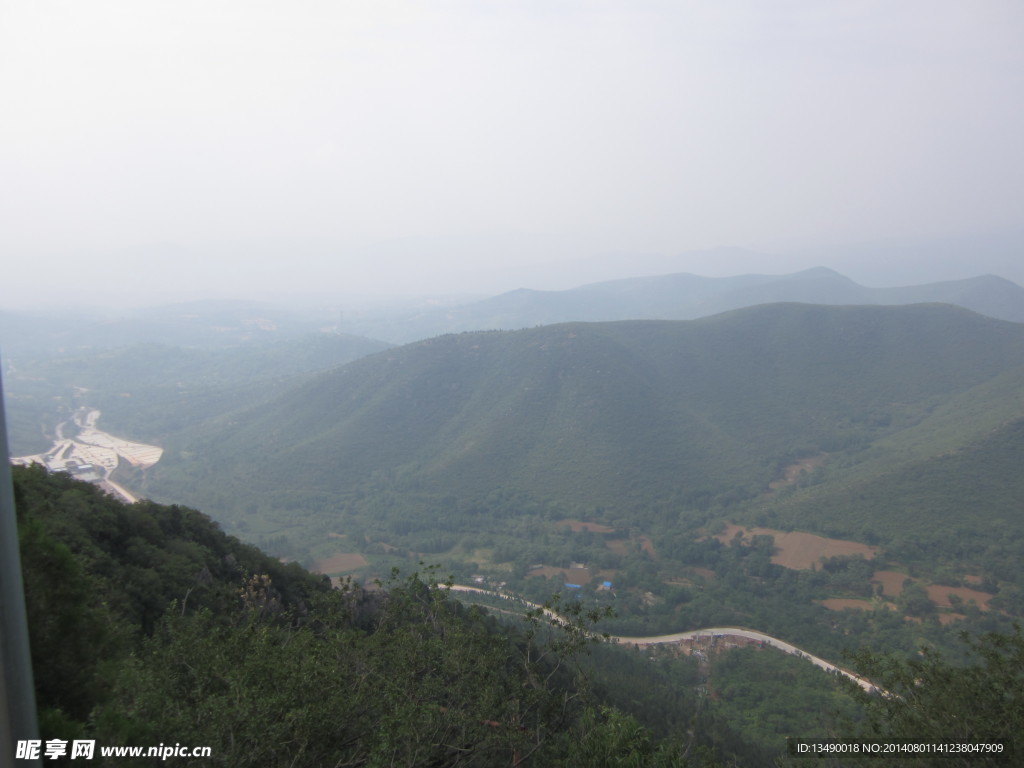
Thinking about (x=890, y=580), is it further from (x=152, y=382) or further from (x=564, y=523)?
(x=152, y=382)

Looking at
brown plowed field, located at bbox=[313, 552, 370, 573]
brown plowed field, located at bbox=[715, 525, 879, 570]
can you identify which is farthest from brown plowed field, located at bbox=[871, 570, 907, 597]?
brown plowed field, located at bbox=[313, 552, 370, 573]

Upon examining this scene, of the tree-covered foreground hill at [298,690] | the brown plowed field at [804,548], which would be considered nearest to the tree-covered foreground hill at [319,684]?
the tree-covered foreground hill at [298,690]

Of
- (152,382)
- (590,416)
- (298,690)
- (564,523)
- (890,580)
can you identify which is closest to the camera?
(298,690)

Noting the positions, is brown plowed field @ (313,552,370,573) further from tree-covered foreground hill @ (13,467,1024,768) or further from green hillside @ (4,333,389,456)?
green hillside @ (4,333,389,456)

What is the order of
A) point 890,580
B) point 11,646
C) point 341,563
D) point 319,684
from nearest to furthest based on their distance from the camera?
point 11,646, point 319,684, point 890,580, point 341,563

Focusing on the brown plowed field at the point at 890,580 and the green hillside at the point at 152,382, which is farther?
the green hillside at the point at 152,382

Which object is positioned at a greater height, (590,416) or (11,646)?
(11,646)

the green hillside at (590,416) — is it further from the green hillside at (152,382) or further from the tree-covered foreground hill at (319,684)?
the tree-covered foreground hill at (319,684)

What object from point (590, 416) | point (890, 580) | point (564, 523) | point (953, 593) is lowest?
point (564, 523)

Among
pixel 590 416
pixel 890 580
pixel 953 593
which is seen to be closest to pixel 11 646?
pixel 953 593
